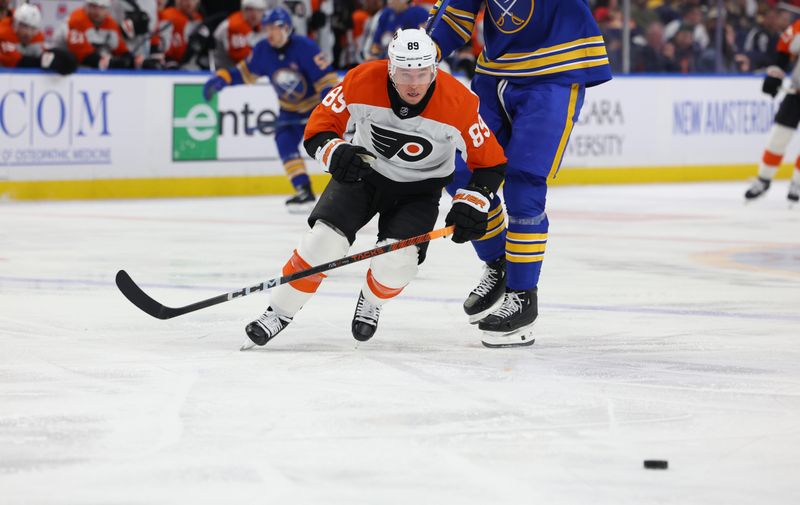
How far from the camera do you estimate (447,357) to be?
159 inches

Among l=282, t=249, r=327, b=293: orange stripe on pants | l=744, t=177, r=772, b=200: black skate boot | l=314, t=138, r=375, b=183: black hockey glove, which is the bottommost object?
l=744, t=177, r=772, b=200: black skate boot

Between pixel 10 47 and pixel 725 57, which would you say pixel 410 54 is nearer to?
pixel 10 47

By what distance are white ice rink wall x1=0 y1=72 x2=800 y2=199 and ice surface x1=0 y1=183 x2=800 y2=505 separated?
3360mm

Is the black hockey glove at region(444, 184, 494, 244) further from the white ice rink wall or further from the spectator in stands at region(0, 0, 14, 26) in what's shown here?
the spectator in stands at region(0, 0, 14, 26)

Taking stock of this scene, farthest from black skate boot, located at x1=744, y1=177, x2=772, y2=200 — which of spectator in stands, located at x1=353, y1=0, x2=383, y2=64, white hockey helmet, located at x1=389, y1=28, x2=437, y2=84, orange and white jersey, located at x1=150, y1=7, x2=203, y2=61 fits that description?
white hockey helmet, located at x1=389, y1=28, x2=437, y2=84

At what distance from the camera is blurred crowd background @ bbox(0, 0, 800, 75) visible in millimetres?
10141

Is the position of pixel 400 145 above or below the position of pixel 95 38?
above

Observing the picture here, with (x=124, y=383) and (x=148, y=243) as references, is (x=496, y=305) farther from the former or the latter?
(x=148, y=243)

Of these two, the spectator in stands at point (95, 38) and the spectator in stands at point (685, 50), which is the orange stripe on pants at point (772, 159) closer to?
the spectator in stands at point (685, 50)

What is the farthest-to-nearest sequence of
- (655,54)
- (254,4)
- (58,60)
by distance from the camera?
Answer: 1. (655,54)
2. (254,4)
3. (58,60)

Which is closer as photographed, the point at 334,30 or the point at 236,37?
the point at 236,37

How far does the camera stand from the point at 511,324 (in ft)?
13.9

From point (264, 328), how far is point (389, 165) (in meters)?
0.60

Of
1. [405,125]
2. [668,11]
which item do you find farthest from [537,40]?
[668,11]
